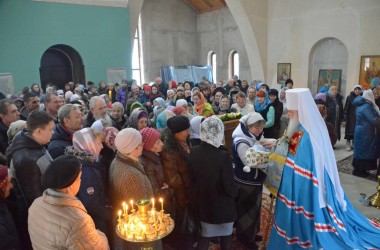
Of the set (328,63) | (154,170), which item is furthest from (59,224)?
(328,63)

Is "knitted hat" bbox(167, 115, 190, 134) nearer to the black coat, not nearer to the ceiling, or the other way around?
the black coat

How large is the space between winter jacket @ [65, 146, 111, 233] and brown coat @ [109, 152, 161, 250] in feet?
0.42

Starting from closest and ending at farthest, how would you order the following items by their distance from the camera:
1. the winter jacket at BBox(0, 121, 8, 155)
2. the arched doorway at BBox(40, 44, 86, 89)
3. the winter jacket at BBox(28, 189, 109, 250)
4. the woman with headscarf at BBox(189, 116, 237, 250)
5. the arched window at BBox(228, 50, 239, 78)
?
the winter jacket at BBox(28, 189, 109, 250) → the woman with headscarf at BBox(189, 116, 237, 250) → the winter jacket at BBox(0, 121, 8, 155) → the arched doorway at BBox(40, 44, 86, 89) → the arched window at BBox(228, 50, 239, 78)

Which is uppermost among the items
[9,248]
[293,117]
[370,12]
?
→ [370,12]

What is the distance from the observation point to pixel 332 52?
11.4m

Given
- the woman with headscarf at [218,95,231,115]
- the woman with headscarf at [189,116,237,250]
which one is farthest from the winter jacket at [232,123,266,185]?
the woman with headscarf at [218,95,231,115]

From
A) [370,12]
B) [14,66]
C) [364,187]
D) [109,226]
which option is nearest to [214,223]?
[109,226]

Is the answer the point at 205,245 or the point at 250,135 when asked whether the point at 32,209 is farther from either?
the point at 250,135

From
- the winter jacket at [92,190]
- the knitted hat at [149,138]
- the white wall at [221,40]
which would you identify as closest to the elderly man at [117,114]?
the knitted hat at [149,138]

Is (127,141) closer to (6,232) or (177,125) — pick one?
(177,125)

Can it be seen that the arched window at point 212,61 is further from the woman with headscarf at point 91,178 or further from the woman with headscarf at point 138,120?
the woman with headscarf at point 91,178

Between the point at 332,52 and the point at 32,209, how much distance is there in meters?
11.8

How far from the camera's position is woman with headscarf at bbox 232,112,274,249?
3.34 meters

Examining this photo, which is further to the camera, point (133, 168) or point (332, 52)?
point (332, 52)
